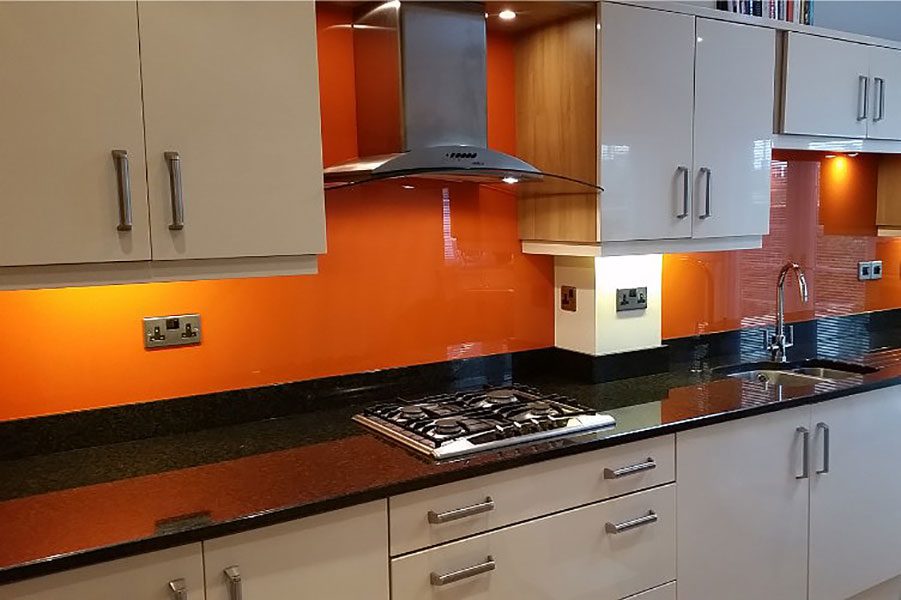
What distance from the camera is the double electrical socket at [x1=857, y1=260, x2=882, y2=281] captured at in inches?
144

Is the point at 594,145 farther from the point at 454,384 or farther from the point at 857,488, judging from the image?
the point at 857,488

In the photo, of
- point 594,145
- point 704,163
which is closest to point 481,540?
point 594,145

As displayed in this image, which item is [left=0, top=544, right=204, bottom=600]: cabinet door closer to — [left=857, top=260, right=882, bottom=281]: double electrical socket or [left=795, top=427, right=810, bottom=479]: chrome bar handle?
[left=795, top=427, right=810, bottom=479]: chrome bar handle

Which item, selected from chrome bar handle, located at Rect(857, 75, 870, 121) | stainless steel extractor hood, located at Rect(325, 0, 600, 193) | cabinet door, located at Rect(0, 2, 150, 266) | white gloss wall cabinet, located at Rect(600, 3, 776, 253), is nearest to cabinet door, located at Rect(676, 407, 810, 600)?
white gloss wall cabinet, located at Rect(600, 3, 776, 253)

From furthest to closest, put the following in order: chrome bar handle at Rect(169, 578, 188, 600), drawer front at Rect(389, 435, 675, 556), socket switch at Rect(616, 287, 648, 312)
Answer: socket switch at Rect(616, 287, 648, 312), drawer front at Rect(389, 435, 675, 556), chrome bar handle at Rect(169, 578, 188, 600)

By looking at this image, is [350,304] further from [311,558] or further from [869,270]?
[869,270]

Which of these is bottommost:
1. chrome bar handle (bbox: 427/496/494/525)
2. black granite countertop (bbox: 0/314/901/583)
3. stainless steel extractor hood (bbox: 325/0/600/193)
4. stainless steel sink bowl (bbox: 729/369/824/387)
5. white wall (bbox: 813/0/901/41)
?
chrome bar handle (bbox: 427/496/494/525)

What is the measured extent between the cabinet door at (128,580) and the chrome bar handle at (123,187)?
706 mm

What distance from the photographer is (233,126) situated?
184 centimetres

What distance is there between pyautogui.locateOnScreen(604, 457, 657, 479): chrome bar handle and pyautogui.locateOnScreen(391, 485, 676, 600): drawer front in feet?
0.24

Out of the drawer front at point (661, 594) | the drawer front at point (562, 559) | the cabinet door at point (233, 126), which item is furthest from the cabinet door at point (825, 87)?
the cabinet door at point (233, 126)

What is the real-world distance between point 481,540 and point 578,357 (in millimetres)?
1003

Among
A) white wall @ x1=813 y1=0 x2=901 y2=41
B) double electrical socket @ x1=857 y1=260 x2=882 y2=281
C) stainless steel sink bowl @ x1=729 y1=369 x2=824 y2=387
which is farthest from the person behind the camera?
double electrical socket @ x1=857 y1=260 x2=882 y2=281

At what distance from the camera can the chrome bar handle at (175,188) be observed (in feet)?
5.78
